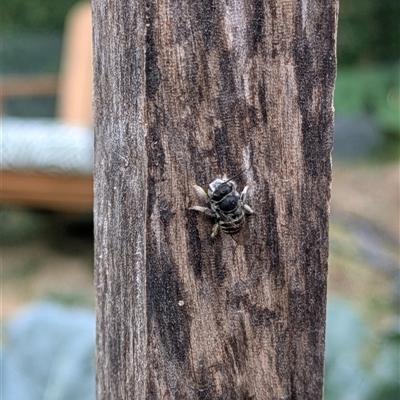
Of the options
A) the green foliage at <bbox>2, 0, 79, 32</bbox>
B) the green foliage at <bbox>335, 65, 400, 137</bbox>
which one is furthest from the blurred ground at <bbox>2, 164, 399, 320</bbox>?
the green foliage at <bbox>2, 0, 79, 32</bbox>

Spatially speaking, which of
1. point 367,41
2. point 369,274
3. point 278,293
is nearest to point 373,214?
point 369,274

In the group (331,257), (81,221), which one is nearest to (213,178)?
(331,257)

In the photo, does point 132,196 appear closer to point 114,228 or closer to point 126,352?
point 114,228

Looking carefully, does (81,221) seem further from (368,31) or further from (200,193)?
(368,31)

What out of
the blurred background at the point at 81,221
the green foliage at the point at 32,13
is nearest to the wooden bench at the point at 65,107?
the blurred background at the point at 81,221

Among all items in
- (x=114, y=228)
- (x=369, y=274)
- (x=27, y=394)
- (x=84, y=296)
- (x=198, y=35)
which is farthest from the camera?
(x=369, y=274)

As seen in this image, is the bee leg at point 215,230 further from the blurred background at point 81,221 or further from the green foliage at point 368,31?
the green foliage at point 368,31
